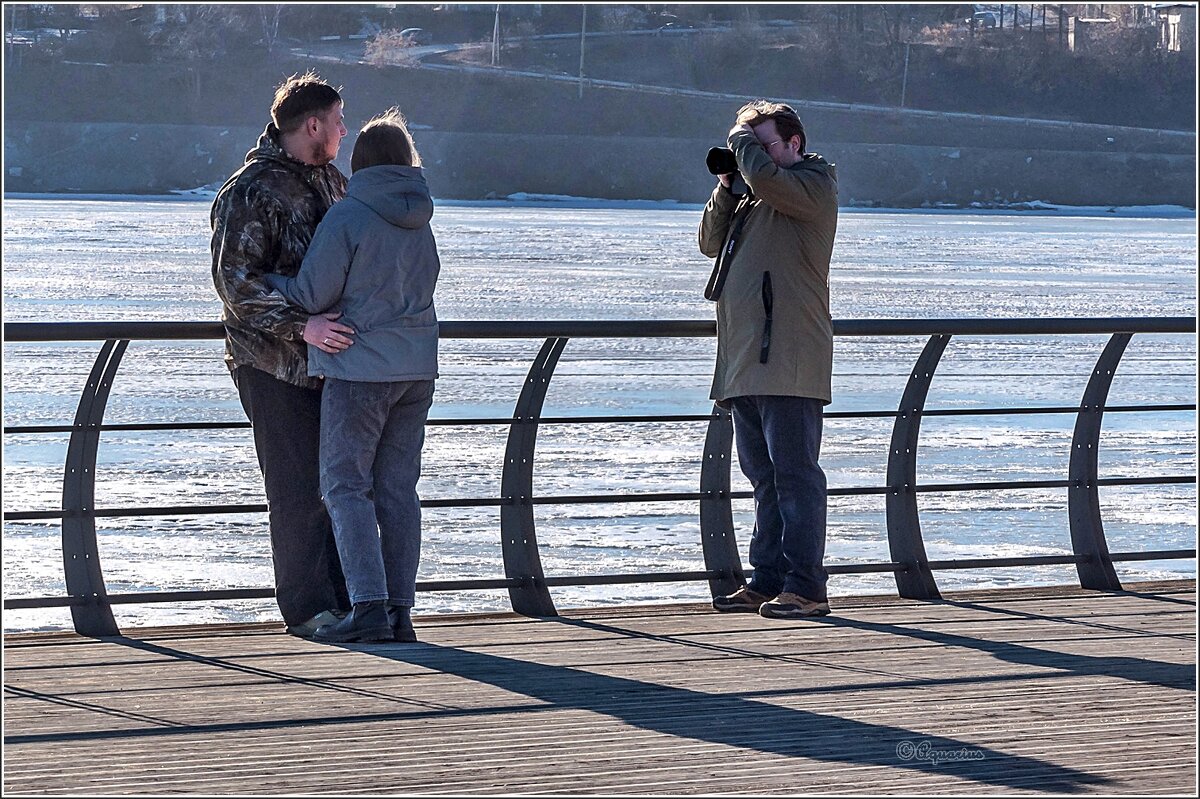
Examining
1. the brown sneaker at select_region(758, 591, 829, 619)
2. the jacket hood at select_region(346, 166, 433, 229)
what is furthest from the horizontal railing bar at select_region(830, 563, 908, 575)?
the jacket hood at select_region(346, 166, 433, 229)

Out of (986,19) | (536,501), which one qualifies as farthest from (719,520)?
(986,19)

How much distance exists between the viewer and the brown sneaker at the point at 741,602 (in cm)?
484

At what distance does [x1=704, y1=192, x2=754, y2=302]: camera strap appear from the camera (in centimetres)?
477

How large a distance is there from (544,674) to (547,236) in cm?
5263

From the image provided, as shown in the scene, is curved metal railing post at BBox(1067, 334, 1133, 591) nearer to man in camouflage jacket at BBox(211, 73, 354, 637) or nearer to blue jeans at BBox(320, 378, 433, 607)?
blue jeans at BBox(320, 378, 433, 607)

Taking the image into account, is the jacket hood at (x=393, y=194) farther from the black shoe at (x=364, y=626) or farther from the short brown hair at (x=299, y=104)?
the black shoe at (x=364, y=626)

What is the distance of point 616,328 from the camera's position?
4.79m

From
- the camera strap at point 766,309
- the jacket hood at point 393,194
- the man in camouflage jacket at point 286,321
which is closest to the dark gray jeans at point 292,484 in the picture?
the man in camouflage jacket at point 286,321

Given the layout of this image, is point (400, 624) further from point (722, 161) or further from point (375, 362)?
point (722, 161)

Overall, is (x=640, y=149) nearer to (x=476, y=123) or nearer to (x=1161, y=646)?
(x=476, y=123)

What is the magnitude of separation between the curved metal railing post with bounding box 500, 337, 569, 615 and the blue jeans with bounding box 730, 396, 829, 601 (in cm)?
55

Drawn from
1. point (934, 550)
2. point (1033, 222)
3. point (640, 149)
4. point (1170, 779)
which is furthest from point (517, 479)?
point (640, 149)

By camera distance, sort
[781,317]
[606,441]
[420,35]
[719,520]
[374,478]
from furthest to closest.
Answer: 1. [420,35]
2. [606,441]
3. [719,520]
4. [781,317]
5. [374,478]

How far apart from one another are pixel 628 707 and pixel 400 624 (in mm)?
895
